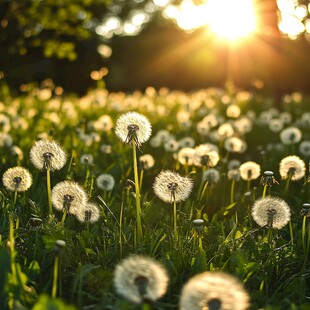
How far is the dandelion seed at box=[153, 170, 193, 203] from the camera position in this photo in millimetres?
2430

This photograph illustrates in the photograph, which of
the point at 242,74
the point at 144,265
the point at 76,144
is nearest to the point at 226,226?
the point at 144,265

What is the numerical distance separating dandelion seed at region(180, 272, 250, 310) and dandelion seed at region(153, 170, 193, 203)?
0.88 metres

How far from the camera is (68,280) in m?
2.17

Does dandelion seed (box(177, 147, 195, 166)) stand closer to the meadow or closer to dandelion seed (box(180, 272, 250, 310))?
the meadow

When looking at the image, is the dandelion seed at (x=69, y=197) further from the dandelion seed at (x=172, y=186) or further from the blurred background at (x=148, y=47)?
the blurred background at (x=148, y=47)

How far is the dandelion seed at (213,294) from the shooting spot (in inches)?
59.8

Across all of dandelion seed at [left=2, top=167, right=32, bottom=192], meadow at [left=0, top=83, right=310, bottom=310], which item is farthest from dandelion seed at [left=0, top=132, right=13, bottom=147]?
Result: dandelion seed at [left=2, top=167, right=32, bottom=192]

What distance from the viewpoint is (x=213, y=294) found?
153cm

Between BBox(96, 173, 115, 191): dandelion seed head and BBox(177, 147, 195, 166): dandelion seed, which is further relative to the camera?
BBox(177, 147, 195, 166): dandelion seed

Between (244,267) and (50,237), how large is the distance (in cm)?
79

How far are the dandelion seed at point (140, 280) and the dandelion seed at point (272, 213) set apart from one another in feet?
2.94

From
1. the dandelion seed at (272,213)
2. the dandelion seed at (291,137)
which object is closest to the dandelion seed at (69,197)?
the dandelion seed at (272,213)

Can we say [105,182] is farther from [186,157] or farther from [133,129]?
[133,129]

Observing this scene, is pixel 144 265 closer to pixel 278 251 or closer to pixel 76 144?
pixel 278 251
